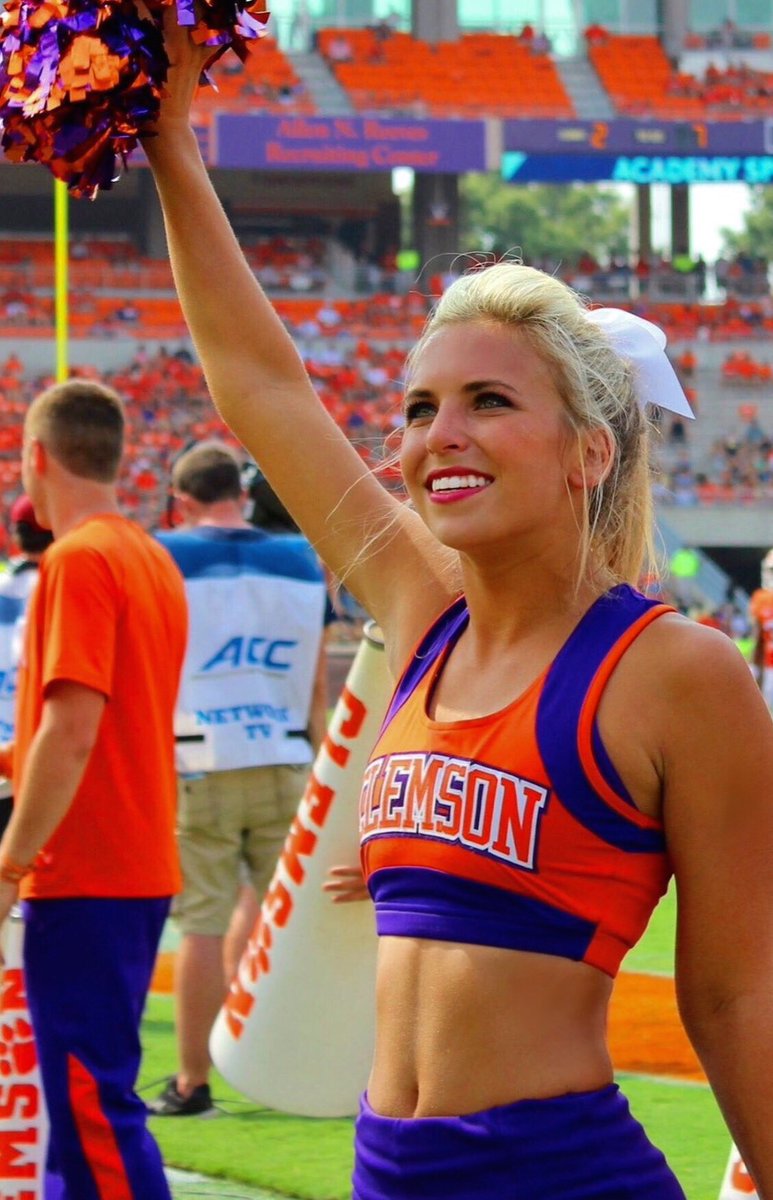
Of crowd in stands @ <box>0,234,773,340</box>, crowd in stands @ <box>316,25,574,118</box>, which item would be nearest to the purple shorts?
crowd in stands @ <box>0,234,773,340</box>

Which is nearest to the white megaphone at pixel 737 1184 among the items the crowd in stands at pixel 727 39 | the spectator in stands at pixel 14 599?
the spectator in stands at pixel 14 599

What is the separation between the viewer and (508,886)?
5.41ft

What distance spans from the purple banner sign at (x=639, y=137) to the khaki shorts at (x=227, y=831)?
29.6 m

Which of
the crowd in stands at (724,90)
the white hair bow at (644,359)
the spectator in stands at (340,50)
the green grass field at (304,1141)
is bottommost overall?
the green grass field at (304,1141)

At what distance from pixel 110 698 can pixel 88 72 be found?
5.18ft

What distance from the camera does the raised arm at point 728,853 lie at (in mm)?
1629

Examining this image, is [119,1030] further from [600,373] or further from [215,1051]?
[600,373]

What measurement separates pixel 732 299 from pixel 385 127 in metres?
6.91

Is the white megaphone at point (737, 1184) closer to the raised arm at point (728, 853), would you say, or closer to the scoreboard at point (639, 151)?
the raised arm at point (728, 853)

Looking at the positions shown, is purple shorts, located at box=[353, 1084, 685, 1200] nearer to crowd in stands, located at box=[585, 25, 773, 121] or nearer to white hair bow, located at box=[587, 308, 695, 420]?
white hair bow, located at box=[587, 308, 695, 420]

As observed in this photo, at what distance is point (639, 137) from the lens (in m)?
34.0

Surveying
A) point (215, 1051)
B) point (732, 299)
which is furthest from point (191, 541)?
point (732, 299)

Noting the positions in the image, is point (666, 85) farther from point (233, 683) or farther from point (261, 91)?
point (233, 683)

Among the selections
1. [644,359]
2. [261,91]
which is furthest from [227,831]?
[261,91]
